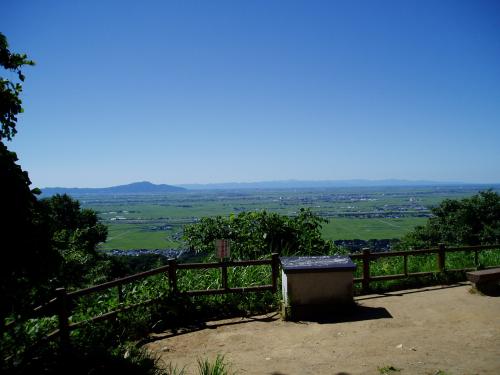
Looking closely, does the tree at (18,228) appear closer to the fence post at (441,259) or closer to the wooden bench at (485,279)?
the wooden bench at (485,279)

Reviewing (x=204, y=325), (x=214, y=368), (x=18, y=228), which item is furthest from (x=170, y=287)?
(x=18, y=228)

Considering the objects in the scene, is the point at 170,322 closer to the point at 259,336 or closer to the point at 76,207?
the point at 259,336

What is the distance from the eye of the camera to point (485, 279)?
324 inches

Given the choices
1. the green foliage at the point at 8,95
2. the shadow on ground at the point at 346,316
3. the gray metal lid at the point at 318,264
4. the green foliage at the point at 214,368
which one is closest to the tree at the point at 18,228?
the green foliage at the point at 8,95

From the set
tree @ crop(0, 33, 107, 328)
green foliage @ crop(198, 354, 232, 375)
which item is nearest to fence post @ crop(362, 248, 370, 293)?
green foliage @ crop(198, 354, 232, 375)

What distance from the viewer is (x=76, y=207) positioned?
2977 centimetres

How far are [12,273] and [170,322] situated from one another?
402cm

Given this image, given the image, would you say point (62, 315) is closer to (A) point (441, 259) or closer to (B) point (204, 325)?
(B) point (204, 325)

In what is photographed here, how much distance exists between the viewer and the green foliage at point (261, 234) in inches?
468

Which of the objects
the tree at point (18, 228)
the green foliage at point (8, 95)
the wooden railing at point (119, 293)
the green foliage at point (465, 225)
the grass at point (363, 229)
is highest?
the green foliage at point (8, 95)

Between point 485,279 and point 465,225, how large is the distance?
20735 mm

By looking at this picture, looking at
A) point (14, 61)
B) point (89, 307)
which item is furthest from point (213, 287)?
point (14, 61)

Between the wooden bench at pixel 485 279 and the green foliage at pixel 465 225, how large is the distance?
18.6m

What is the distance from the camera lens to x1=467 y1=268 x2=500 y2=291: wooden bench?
27.0ft
